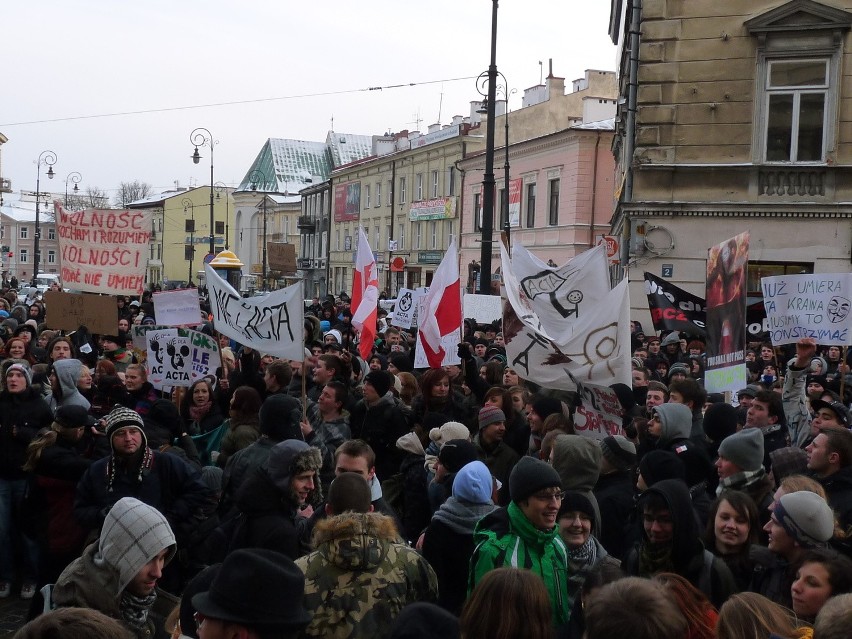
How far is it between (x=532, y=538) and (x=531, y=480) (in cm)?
25

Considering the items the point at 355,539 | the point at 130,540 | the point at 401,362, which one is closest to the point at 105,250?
the point at 401,362

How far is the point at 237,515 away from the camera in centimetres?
518

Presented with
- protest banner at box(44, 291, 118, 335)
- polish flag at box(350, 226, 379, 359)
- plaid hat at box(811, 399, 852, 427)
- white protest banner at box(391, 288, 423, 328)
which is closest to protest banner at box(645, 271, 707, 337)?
polish flag at box(350, 226, 379, 359)

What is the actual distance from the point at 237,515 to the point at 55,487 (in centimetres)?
195

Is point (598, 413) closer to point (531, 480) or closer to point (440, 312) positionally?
point (531, 480)


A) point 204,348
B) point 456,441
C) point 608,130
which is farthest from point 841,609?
point 608,130

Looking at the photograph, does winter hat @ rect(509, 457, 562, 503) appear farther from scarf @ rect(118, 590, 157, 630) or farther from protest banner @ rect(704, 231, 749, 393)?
protest banner @ rect(704, 231, 749, 393)

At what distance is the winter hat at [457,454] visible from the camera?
5531mm

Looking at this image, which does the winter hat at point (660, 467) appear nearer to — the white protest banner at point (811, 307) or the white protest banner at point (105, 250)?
the white protest banner at point (811, 307)

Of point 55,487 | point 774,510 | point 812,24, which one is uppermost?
point 812,24

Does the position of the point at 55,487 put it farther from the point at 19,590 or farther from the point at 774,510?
the point at 774,510

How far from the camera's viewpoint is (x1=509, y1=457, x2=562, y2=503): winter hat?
4.34m

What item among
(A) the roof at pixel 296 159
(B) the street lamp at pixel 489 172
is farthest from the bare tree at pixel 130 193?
(B) the street lamp at pixel 489 172

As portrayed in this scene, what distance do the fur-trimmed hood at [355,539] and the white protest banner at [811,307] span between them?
22.6ft
